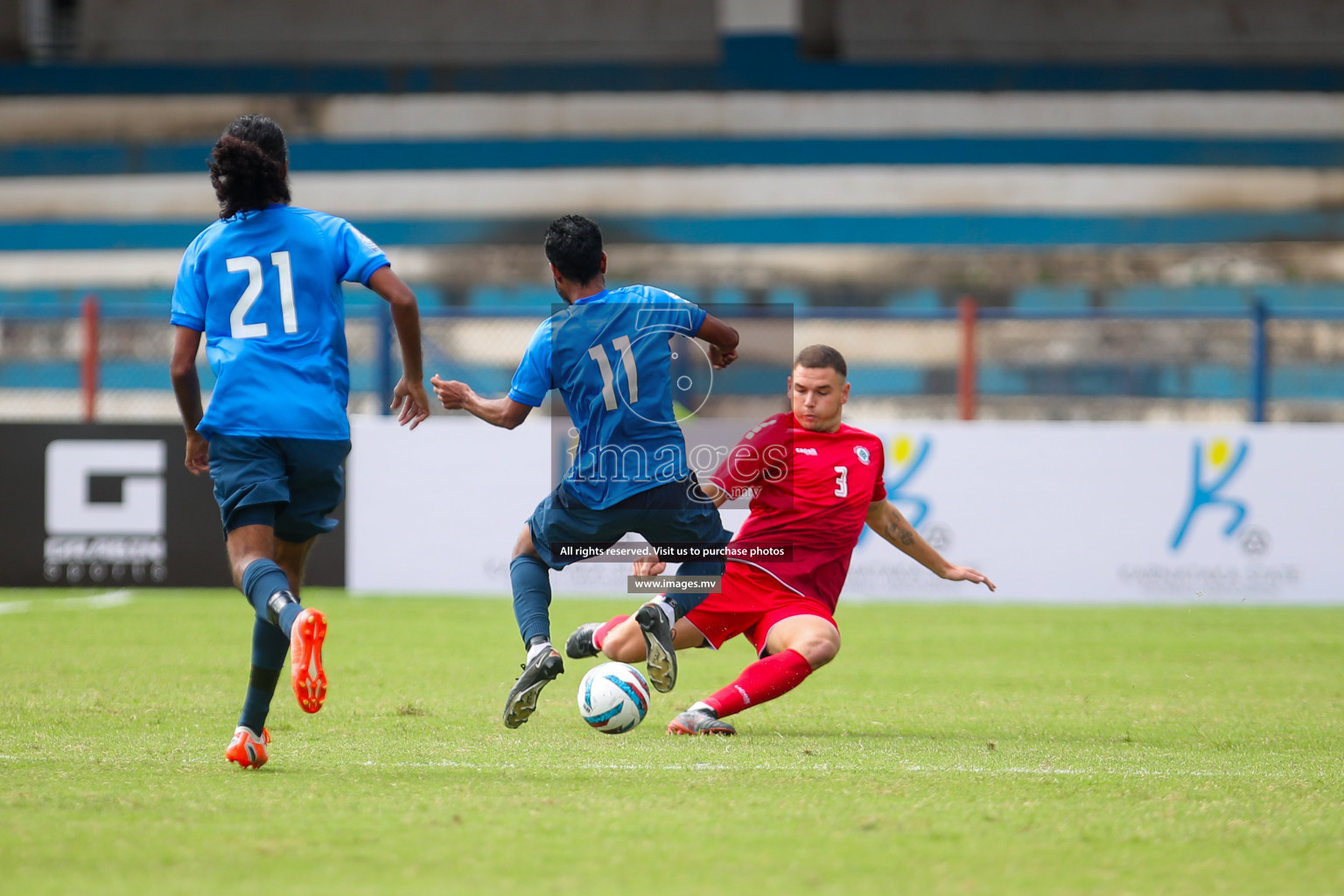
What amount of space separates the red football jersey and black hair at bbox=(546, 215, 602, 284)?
100 cm

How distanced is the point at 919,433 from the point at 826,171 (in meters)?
7.69

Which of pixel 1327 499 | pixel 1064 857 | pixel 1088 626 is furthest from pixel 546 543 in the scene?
pixel 1327 499

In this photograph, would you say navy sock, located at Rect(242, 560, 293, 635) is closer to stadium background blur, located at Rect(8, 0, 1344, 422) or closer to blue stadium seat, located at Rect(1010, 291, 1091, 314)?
stadium background blur, located at Rect(8, 0, 1344, 422)

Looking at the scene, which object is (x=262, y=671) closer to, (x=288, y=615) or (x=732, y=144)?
(x=288, y=615)

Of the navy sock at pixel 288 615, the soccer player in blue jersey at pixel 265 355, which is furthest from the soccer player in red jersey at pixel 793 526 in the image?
the navy sock at pixel 288 615

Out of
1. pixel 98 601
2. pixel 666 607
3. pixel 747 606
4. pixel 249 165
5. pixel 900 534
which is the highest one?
pixel 249 165

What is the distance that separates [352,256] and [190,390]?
1.89 feet

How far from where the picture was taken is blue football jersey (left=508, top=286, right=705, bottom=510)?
15.0 feet

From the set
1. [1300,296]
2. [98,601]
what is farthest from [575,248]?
[1300,296]

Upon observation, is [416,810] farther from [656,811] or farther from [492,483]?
[492,483]

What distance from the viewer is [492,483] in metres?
10.5

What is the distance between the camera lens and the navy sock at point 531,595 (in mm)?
4566

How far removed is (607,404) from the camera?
4.55 meters

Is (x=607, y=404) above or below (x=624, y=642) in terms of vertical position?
above
